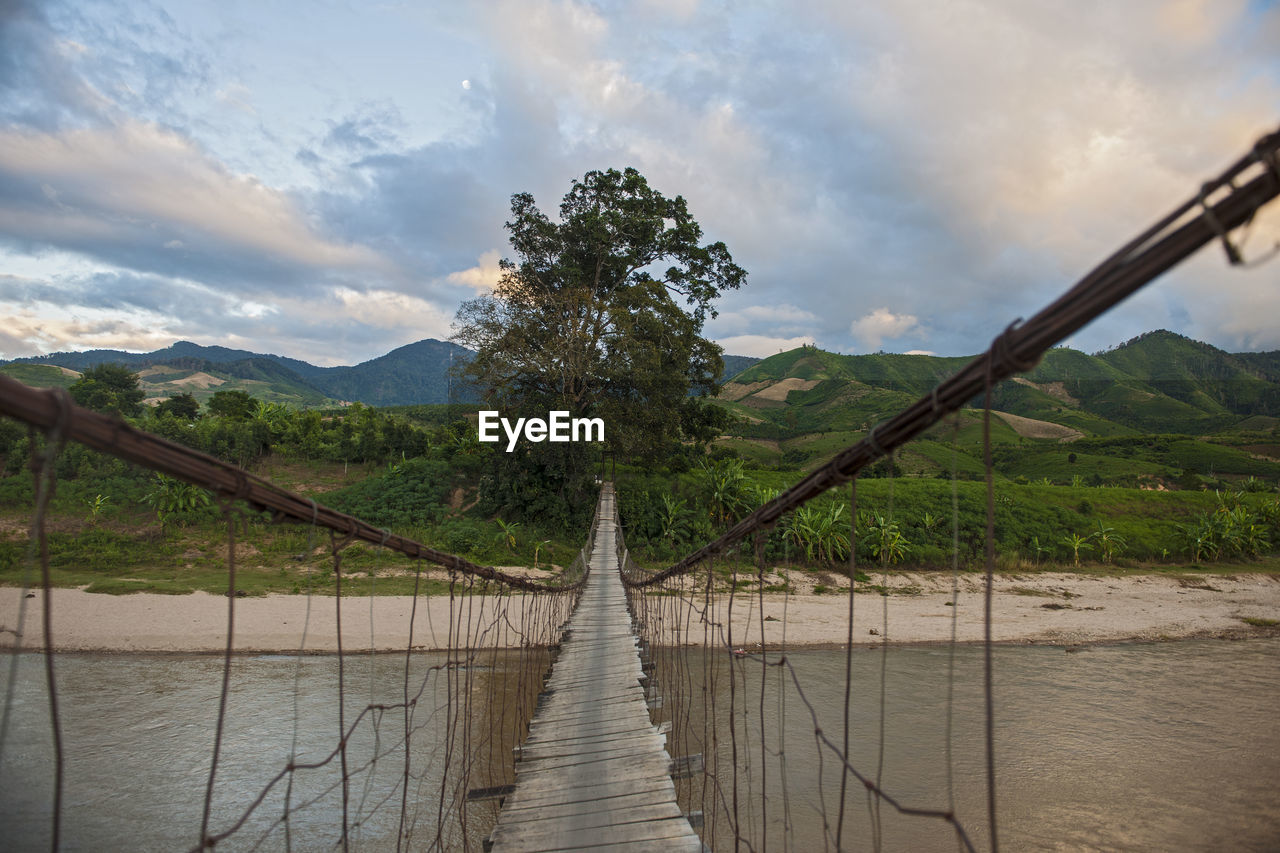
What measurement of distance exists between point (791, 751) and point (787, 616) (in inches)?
208

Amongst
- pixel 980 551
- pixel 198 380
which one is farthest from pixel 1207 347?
pixel 198 380

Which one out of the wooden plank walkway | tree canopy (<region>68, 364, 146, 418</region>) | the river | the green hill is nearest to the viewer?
the wooden plank walkway

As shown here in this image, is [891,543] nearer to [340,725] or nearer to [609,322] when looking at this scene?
[609,322]

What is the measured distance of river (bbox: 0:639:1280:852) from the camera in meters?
5.68

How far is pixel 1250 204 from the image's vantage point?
0.97m

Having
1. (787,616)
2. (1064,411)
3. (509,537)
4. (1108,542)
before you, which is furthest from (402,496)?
(1064,411)

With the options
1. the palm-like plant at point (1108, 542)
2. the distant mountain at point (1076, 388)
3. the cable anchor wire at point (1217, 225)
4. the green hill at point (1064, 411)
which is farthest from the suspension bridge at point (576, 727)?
the distant mountain at point (1076, 388)

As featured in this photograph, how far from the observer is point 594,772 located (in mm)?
3838

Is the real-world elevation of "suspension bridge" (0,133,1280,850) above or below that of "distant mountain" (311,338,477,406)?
below

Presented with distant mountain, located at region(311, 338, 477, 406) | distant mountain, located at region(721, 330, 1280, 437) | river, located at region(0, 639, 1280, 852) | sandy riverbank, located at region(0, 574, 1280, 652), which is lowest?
river, located at region(0, 639, 1280, 852)

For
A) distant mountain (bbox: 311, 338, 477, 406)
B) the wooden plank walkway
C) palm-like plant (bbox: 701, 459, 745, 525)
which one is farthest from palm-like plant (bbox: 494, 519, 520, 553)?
distant mountain (bbox: 311, 338, 477, 406)

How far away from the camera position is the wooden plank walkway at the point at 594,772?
3.21 meters

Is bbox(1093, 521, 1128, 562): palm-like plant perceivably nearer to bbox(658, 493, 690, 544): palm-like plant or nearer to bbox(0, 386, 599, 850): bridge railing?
bbox(658, 493, 690, 544): palm-like plant

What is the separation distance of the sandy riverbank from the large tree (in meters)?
4.83
